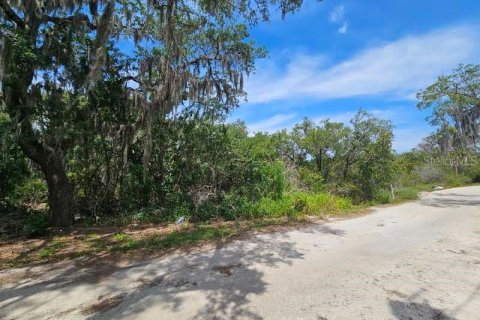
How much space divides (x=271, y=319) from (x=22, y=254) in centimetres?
520

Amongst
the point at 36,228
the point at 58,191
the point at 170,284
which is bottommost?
the point at 170,284

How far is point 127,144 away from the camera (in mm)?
9352

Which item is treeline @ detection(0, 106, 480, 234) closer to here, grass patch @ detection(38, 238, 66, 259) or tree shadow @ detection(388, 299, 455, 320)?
grass patch @ detection(38, 238, 66, 259)

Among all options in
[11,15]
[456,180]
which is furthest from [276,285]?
[456,180]

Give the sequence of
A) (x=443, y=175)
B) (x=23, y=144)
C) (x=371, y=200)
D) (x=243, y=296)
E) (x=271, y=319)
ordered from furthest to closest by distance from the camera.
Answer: (x=443, y=175) < (x=371, y=200) < (x=23, y=144) < (x=243, y=296) < (x=271, y=319)

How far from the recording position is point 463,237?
662 centimetres

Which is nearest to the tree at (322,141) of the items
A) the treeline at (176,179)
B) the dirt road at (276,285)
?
the treeline at (176,179)

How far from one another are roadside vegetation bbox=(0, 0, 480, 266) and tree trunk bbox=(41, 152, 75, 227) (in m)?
0.03

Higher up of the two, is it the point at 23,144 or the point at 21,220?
the point at 23,144

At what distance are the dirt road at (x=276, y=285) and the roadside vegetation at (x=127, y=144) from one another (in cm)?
130

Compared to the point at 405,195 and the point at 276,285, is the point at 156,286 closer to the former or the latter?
the point at 276,285

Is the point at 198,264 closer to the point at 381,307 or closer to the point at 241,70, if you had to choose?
the point at 381,307

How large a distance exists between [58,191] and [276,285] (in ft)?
21.8

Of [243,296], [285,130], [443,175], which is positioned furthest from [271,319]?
[443,175]
